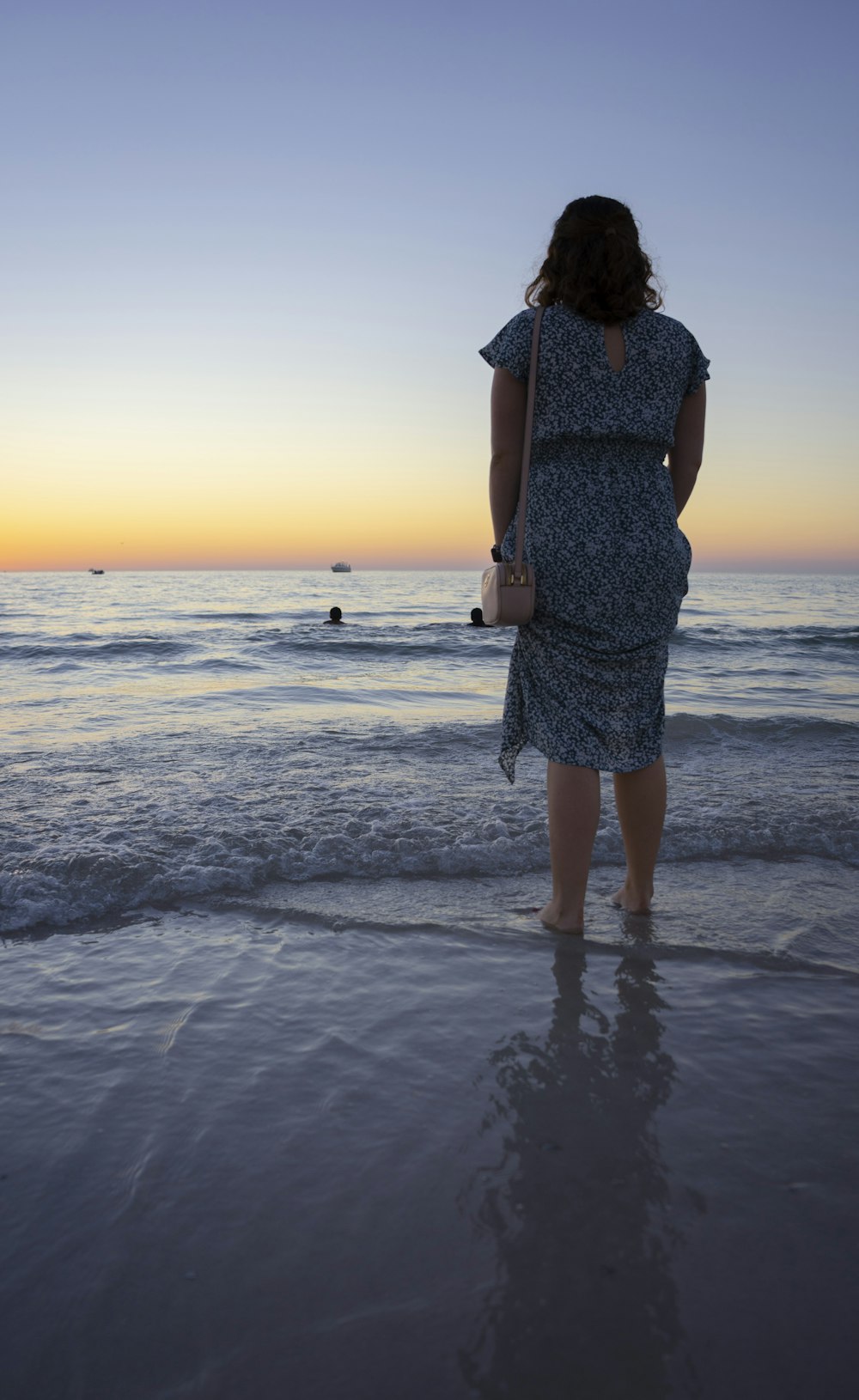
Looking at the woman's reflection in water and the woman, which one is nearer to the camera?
the woman's reflection in water

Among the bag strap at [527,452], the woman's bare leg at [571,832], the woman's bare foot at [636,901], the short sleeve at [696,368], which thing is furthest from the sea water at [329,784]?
the short sleeve at [696,368]

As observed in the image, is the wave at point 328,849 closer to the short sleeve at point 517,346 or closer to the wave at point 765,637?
the short sleeve at point 517,346

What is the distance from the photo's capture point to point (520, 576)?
94.3 inches

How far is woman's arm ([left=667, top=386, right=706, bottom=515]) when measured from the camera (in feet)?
8.39

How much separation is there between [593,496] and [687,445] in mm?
401

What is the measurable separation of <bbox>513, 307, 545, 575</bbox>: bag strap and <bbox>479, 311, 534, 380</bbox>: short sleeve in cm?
2

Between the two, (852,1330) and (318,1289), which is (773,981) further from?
(318,1289)

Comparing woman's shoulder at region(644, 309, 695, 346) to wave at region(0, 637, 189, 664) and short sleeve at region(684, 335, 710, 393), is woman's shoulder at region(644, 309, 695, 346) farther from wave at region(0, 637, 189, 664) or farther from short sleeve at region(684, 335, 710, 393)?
wave at region(0, 637, 189, 664)

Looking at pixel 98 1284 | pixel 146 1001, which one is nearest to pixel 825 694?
pixel 146 1001

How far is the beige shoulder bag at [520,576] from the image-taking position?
2357 millimetres

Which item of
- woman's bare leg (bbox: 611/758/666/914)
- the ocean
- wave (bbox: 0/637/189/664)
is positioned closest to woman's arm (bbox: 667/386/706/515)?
woman's bare leg (bbox: 611/758/666/914)

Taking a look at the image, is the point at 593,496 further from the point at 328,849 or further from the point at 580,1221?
the point at 580,1221

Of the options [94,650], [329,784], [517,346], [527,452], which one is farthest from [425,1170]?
[94,650]

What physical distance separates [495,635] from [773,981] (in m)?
17.2
